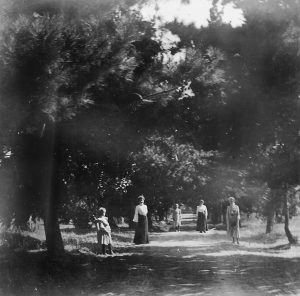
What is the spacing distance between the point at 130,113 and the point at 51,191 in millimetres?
3428

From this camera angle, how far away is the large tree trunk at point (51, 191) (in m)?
9.62

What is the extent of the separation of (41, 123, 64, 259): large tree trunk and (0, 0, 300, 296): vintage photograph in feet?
0.12

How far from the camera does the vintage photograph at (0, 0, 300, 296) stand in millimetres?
5930

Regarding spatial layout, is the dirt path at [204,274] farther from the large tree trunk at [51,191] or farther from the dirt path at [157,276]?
the large tree trunk at [51,191]

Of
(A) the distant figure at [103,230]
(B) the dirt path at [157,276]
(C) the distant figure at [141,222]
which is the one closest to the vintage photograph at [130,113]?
(B) the dirt path at [157,276]

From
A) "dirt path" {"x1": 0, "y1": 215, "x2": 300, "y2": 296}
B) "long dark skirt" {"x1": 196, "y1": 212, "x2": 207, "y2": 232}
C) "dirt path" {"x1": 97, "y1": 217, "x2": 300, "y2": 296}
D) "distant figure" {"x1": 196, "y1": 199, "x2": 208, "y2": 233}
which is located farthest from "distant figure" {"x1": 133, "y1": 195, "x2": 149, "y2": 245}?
"long dark skirt" {"x1": 196, "y1": 212, "x2": 207, "y2": 232}

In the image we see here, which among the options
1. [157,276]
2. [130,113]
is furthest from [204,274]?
[130,113]

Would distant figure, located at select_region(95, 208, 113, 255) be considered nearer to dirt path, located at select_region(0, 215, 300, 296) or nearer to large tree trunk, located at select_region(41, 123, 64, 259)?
dirt path, located at select_region(0, 215, 300, 296)

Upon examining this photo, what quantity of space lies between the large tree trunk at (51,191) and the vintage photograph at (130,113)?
38mm

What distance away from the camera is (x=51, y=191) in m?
11.2

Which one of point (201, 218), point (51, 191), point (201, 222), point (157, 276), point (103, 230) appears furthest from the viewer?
point (201, 222)

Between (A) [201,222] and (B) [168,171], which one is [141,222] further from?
(A) [201,222]

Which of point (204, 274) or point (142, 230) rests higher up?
point (142, 230)

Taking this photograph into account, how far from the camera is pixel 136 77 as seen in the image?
9062 millimetres
